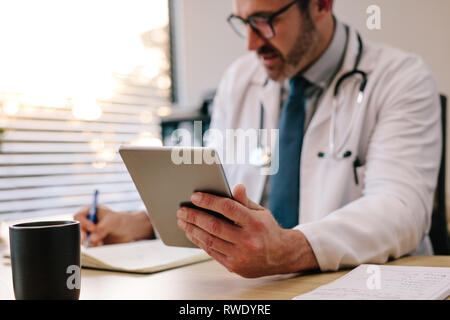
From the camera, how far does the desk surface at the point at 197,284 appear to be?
23.0 inches

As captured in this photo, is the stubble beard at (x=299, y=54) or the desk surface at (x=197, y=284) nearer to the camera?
the desk surface at (x=197, y=284)

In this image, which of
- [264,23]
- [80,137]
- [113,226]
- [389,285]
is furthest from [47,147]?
[389,285]

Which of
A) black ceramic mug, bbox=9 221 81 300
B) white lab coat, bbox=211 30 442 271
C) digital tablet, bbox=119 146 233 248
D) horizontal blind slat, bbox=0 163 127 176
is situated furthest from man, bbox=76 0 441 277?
horizontal blind slat, bbox=0 163 127 176

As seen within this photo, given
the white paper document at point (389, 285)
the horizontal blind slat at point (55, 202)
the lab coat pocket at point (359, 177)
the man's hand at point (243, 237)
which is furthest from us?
the horizontal blind slat at point (55, 202)

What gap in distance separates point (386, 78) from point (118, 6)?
5.64ft

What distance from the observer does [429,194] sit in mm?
992

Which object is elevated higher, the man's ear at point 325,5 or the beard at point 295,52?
the man's ear at point 325,5

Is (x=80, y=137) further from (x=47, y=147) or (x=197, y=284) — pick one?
(x=197, y=284)

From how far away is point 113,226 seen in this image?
1063 millimetres

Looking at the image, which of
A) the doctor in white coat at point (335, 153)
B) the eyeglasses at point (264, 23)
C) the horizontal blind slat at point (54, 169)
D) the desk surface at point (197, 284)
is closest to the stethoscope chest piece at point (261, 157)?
the doctor in white coat at point (335, 153)

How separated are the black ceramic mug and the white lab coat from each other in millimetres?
362

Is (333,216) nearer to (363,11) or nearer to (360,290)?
(360,290)

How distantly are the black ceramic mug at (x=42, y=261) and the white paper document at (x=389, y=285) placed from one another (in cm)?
28

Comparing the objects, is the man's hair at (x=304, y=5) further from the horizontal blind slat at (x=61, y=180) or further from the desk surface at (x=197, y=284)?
the horizontal blind slat at (x=61, y=180)
